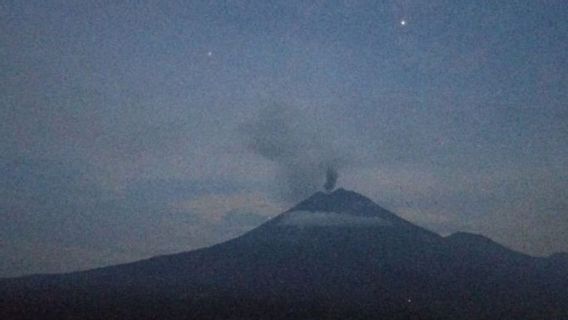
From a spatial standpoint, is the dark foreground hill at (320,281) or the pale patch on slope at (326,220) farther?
the pale patch on slope at (326,220)

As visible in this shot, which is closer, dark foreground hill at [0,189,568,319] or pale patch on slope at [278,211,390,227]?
dark foreground hill at [0,189,568,319]

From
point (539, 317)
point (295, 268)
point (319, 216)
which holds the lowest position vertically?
point (539, 317)

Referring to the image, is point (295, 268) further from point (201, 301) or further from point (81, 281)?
point (81, 281)

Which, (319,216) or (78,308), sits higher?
(319,216)

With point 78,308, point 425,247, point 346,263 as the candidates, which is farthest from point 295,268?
point 78,308

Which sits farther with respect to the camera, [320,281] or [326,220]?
[326,220]

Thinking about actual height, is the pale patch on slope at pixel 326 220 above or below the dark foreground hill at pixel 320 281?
above

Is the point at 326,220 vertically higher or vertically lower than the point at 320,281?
higher

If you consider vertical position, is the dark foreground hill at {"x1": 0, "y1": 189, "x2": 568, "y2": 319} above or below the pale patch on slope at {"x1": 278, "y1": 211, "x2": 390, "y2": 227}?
below
